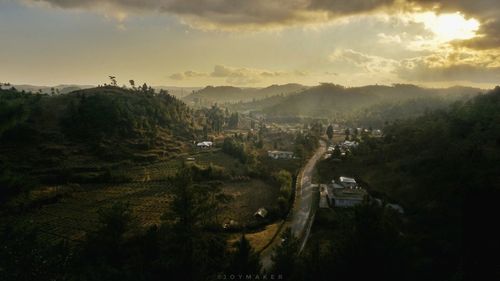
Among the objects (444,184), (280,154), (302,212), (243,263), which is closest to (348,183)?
(302,212)

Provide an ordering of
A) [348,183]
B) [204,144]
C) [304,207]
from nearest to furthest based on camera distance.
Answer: [304,207], [348,183], [204,144]

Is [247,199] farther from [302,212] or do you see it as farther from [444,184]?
[444,184]

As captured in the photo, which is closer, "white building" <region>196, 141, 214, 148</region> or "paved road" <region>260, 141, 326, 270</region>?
"paved road" <region>260, 141, 326, 270</region>

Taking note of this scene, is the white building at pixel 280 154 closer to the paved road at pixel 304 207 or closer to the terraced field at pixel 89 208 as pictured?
the paved road at pixel 304 207

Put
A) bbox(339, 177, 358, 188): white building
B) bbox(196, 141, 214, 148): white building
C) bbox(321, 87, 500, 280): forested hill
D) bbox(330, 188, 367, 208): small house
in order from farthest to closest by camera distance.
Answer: bbox(196, 141, 214, 148): white building, bbox(339, 177, 358, 188): white building, bbox(330, 188, 367, 208): small house, bbox(321, 87, 500, 280): forested hill

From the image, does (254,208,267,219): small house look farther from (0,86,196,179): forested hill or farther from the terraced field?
(0,86,196,179): forested hill

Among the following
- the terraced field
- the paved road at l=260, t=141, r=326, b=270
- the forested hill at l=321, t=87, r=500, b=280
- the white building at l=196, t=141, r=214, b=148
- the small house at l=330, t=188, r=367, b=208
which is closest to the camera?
the forested hill at l=321, t=87, r=500, b=280

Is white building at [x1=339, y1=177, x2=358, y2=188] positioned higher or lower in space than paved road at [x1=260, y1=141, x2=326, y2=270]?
higher

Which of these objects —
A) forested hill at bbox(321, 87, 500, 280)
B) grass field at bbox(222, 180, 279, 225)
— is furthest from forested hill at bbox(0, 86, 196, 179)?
forested hill at bbox(321, 87, 500, 280)
